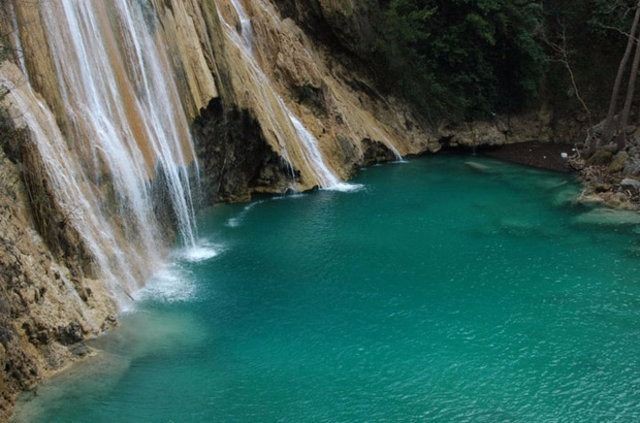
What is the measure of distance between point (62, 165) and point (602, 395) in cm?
1321

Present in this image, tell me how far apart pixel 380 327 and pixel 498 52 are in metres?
28.9

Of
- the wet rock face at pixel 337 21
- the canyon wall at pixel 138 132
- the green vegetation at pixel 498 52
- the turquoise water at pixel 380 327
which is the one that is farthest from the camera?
the green vegetation at pixel 498 52

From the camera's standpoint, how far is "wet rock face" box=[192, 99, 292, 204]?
26.2 m

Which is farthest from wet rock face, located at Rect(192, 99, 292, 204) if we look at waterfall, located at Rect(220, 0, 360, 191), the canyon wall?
waterfall, located at Rect(220, 0, 360, 191)

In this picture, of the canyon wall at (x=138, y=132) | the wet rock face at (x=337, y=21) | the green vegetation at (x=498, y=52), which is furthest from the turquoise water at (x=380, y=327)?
the green vegetation at (x=498, y=52)

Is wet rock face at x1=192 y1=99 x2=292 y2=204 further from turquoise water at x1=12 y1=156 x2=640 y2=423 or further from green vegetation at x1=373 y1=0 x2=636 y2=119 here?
green vegetation at x1=373 y1=0 x2=636 y2=119

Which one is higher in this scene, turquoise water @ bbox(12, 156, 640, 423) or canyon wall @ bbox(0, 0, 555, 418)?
canyon wall @ bbox(0, 0, 555, 418)

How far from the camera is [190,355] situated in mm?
15289

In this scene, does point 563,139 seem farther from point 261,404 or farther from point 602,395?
point 261,404

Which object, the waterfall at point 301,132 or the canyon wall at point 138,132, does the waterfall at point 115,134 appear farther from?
the waterfall at point 301,132

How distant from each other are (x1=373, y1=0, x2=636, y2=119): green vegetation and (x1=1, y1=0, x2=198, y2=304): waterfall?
18.0m

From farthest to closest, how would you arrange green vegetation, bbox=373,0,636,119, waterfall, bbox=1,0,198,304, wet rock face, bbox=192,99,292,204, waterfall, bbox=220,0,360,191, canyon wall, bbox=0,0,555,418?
green vegetation, bbox=373,0,636,119, waterfall, bbox=220,0,360,191, wet rock face, bbox=192,99,292,204, waterfall, bbox=1,0,198,304, canyon wall, bbox=0,0,555,418

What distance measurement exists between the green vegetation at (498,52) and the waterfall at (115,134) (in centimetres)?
1802

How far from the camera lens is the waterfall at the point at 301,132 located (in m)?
30.6
